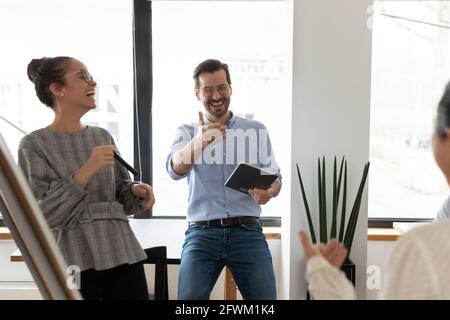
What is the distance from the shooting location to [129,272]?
0.85 metres

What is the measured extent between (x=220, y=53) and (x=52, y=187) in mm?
896

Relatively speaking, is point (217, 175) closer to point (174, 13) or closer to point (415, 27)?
point (174, 13)

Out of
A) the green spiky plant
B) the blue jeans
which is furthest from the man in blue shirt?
the green spiky plant

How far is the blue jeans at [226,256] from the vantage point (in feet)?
3.48

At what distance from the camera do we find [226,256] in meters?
1.08

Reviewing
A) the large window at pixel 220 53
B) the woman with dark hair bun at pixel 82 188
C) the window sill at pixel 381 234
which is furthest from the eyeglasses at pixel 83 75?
the window sill at pixel 381 234

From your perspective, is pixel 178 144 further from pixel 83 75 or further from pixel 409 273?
pixel 409 273

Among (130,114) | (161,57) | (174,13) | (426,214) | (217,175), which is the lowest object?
(426,214)

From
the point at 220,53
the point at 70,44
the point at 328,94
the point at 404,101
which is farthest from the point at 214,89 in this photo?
the point at 404,101

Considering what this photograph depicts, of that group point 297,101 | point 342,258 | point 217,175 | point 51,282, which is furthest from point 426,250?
point 297,101

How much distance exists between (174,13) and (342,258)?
1271 mm

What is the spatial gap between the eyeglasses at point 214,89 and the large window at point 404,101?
56 centimetres

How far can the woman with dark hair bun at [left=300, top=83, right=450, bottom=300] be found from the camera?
0.36m

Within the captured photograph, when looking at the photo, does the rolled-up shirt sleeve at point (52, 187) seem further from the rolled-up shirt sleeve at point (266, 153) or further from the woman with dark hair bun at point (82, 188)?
the rolled-up shirt sleeve at point (266, 153)
